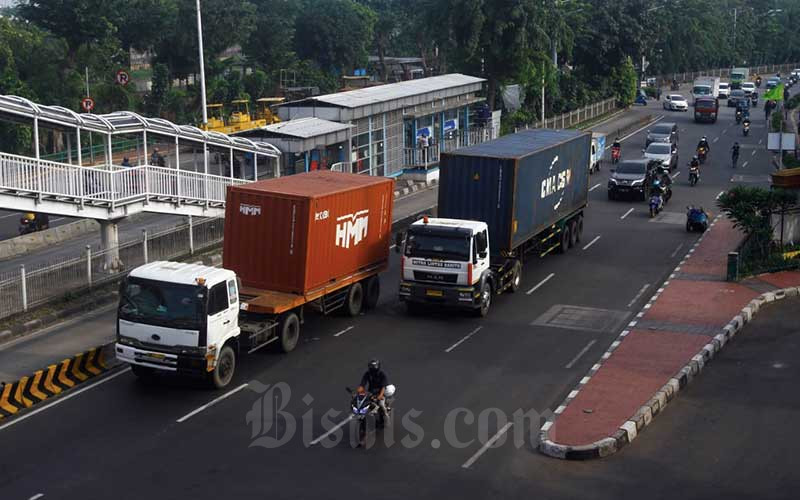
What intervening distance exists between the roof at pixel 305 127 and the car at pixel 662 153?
17.6 meters

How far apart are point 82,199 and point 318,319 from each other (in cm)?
695

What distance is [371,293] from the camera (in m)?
27.5

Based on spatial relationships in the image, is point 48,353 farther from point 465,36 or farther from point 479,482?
point 465,36

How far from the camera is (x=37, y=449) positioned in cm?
1789

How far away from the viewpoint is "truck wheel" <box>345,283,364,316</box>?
87.1 ft

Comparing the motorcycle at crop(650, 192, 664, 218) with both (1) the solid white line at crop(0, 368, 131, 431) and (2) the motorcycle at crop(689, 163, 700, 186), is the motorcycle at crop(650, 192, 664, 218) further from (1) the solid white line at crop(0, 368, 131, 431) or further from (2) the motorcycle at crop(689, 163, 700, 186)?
(1) the solid white line at crop(0, 368, 131, 431)

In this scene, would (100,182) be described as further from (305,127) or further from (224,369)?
(305,127)

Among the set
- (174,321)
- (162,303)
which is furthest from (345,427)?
(162,303)

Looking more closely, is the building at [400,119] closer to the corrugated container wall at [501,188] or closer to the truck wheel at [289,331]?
the corrugated container wall at [501,188]

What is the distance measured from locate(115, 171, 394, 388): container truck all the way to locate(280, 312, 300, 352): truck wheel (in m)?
0.03

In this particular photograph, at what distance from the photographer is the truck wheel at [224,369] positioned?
20609 mm

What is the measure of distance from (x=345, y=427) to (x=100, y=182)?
41.1 ft

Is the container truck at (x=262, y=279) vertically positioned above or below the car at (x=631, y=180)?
above

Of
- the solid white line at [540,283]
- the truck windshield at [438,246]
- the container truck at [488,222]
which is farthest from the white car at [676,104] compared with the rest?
the truck windshield at [438,246]
